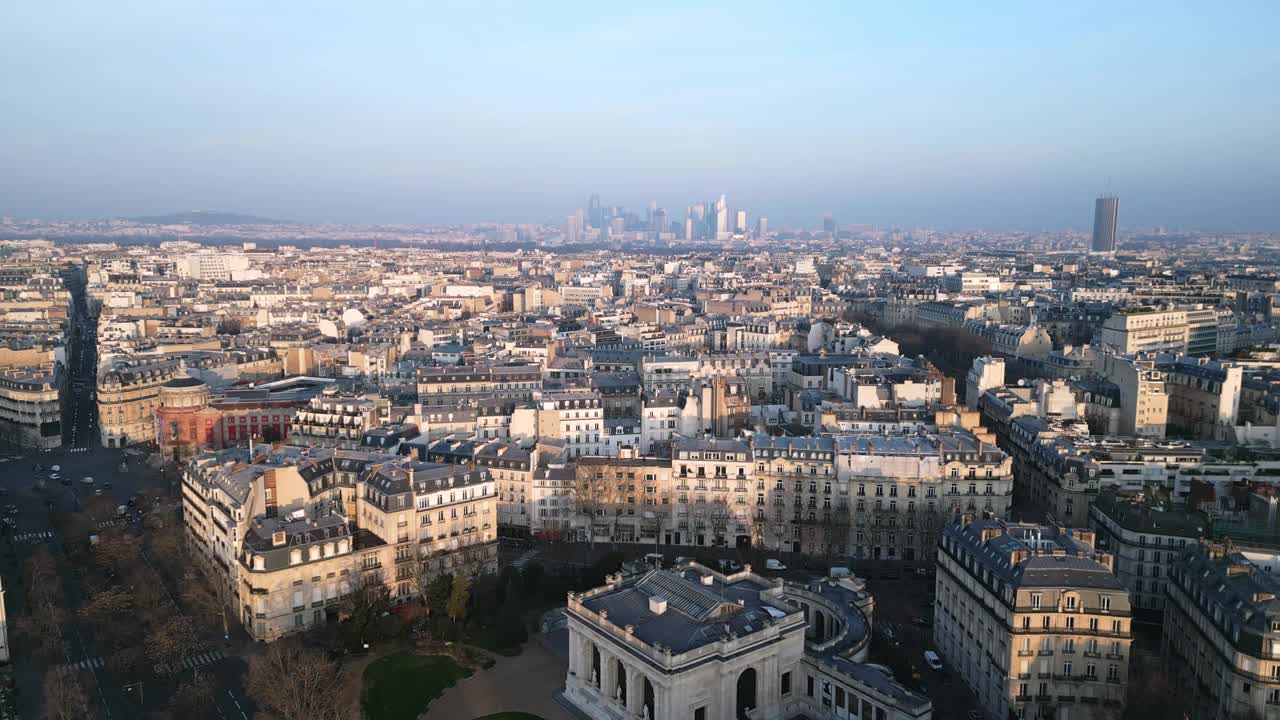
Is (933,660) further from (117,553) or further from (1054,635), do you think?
(117,553)

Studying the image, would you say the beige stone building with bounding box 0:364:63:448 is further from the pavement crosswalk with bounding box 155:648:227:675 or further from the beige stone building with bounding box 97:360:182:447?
the pavement crosswalk with bounding box 155:648:227:675

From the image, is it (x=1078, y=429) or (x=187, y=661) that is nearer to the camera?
(x=187, y=661)

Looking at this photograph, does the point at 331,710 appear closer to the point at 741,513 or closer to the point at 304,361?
→ the point at 741,513

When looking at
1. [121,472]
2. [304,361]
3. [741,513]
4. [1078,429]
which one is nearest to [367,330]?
[304,361]

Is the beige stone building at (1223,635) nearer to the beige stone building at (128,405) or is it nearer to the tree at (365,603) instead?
the tree at (365,603)

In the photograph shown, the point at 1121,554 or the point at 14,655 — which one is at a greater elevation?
the point at 1121,554

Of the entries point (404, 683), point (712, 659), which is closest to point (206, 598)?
point (404, 683)

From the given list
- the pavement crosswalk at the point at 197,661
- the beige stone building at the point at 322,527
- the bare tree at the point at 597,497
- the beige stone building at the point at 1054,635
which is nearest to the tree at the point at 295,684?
the pavement crosswalk at the point at 197,661

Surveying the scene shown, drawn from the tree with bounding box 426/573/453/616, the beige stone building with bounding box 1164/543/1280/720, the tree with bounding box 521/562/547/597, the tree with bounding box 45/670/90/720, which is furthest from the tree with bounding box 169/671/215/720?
the beige stone building with bounding box 1164/543/1280/720

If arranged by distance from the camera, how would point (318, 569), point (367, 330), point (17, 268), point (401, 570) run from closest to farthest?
1. point (318, 569)
2. point (401, 570)
3. point (367, 330)
4. point (17, 268)
